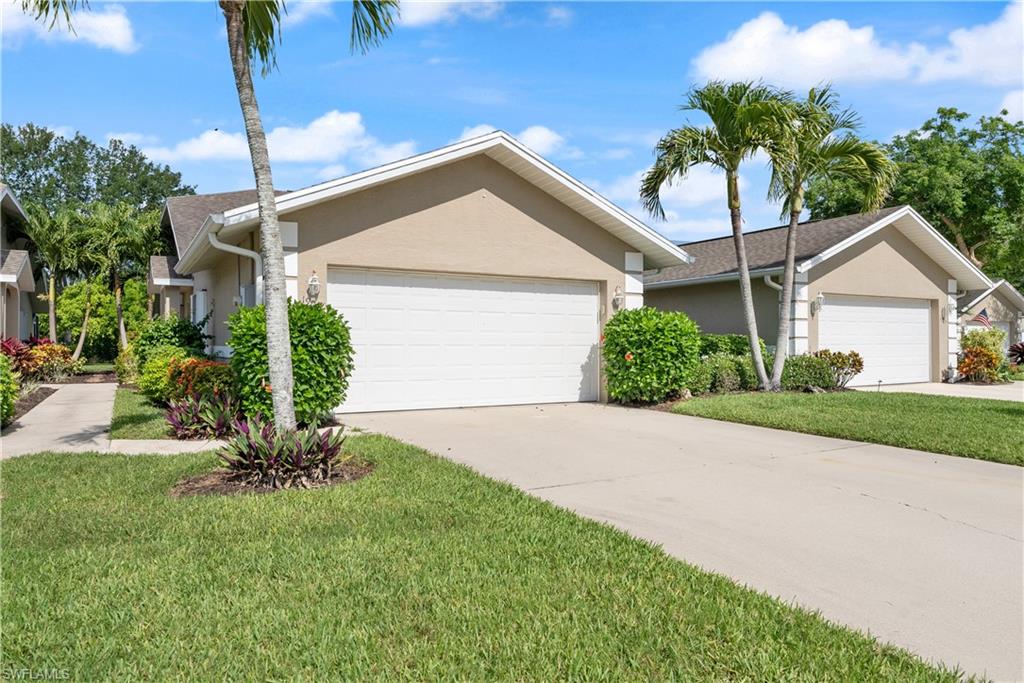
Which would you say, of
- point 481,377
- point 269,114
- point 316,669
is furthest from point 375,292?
point 316,669

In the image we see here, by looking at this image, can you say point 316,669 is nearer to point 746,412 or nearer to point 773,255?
point 746,412

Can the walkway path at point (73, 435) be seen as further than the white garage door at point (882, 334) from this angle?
No

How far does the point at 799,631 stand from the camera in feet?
10.3

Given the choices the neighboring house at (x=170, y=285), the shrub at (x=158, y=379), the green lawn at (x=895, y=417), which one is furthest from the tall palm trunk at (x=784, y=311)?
the neighboring house at (x=170, y=285)

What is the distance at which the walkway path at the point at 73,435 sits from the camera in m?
7.59

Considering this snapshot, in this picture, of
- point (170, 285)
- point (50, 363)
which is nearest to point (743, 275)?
point (170, 285)

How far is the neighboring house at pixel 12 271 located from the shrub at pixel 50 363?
35.8 inches

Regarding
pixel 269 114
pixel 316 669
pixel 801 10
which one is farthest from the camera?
pixel 801 10

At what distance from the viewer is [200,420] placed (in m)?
8.49

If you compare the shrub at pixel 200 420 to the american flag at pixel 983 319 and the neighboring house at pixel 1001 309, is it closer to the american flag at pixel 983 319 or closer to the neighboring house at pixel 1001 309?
the neighboring house at pixel 1001 309

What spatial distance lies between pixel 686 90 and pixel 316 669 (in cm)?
1216

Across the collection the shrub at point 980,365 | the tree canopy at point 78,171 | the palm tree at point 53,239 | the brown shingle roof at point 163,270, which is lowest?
the shrub at point 980,365

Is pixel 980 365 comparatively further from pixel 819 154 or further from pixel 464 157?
pixel 464 157

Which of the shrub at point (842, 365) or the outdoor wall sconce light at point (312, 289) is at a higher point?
the outdoor wall sconce light at point (312, 289)
